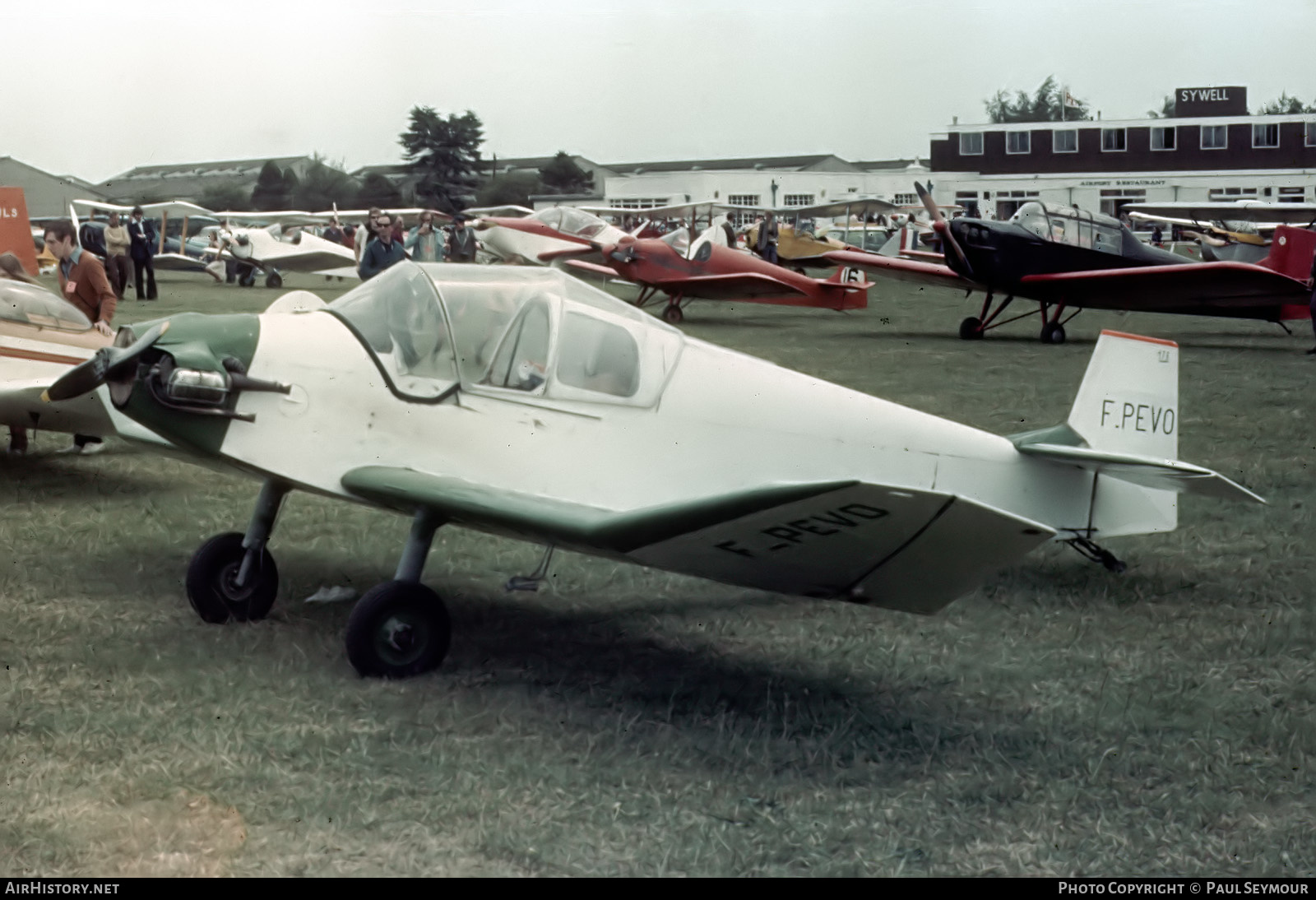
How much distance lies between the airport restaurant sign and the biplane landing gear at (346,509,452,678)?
7731 centimetres

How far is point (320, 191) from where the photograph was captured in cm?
5059

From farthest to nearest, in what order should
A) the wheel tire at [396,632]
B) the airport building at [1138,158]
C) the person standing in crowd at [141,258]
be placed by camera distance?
the airport building at [1138,158] < the person standing in crowd at [141,258] < the wheel tire at [396,632]

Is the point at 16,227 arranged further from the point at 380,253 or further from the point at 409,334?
the point at 409,334

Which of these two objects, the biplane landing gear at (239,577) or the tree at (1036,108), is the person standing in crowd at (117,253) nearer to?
the biplane landing gear at (239,577)

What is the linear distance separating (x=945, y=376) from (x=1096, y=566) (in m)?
7.89

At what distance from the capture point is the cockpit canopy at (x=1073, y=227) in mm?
19047

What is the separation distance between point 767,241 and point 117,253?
16.2 m

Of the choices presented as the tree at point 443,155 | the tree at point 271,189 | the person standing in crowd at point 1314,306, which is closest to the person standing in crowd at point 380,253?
the person standing in crowd at point 1314,306

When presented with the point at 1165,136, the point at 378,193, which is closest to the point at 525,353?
the point at 378,193

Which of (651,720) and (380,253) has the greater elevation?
(380,253)

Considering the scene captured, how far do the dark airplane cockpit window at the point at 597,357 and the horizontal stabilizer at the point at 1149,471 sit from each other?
156cm

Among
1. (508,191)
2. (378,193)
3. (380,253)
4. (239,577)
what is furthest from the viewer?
(508,191)
